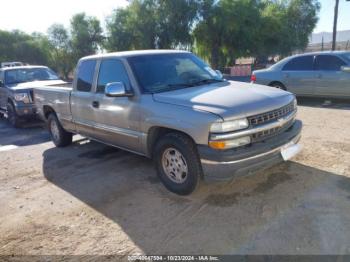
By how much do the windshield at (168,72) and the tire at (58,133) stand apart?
292 cm

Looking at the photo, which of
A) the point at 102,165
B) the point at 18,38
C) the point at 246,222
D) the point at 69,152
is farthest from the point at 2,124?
the point at 18,38

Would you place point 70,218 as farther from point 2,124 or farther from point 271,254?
point 2,124

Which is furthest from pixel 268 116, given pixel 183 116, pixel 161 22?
pixel 161 22

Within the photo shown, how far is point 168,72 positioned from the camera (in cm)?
451

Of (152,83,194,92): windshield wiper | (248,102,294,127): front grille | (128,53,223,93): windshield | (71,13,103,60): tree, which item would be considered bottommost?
(248,102,294,127): front grille

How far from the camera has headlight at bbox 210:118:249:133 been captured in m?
3.34

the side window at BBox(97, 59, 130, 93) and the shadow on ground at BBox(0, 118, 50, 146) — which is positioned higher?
the side window at BBox(97, 59, 130, 93)

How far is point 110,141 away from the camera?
199 inches

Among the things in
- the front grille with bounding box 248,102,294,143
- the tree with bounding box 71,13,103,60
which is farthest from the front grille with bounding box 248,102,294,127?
the tree with bounding box 71,13,103,60

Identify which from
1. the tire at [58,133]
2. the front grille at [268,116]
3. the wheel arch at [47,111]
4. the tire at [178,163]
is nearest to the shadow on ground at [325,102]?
the front grille at [268,116]

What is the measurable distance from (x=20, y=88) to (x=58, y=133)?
308cm

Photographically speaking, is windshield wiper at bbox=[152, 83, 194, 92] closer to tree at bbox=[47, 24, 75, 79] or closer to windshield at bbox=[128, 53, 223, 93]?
windshield at bbox=[128, 53, 223, 93]

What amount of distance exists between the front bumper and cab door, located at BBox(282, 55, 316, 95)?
665 centimetres

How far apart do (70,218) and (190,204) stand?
→ 1439 millimetres
